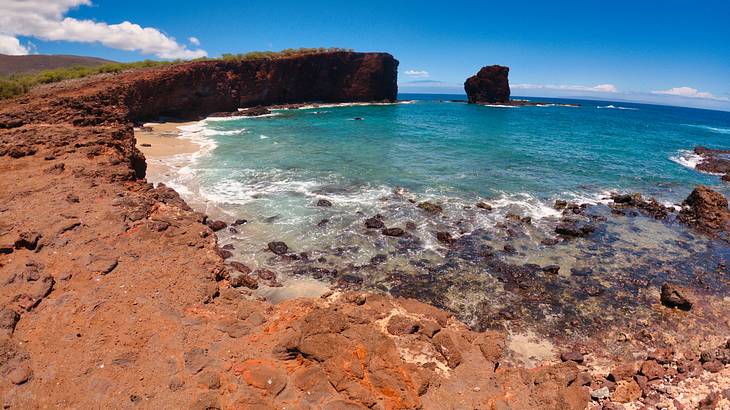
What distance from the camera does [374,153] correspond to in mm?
34000

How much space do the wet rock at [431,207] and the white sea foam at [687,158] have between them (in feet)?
99.6

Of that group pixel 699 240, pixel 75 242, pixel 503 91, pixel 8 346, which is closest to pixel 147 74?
pixel 75 242

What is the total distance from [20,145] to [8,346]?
A: 555 inches

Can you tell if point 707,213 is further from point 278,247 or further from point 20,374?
point 20,374

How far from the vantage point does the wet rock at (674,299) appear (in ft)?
40.5

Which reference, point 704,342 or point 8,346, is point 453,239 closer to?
point 704,342

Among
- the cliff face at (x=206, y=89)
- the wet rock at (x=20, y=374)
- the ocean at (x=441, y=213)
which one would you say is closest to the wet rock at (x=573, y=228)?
the ocean at (x=441, y=213)

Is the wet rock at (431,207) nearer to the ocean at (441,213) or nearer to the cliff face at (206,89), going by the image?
the ocean at (441,213)

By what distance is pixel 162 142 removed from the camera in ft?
114

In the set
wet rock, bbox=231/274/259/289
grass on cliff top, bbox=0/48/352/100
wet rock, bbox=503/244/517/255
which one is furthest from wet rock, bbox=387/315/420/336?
grass on cliff top, bbox=0/48/352/100

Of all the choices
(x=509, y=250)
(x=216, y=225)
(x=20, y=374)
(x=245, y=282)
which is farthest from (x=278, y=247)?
(x=509, y=250)

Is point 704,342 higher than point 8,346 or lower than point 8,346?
lower

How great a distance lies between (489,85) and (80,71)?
95.9 metres

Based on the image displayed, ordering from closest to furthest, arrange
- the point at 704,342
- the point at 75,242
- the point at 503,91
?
the point at 75,242 < the point at 704,342 < the point at 503,91
